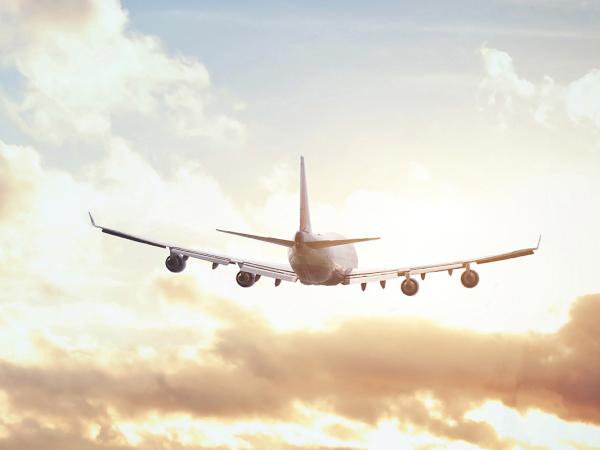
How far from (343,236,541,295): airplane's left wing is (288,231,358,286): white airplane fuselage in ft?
5.77

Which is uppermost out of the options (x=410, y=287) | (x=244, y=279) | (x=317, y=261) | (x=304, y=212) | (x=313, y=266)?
(x=304, y=212)

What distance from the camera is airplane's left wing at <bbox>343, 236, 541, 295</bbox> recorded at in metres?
70.7

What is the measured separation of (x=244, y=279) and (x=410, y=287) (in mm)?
15108

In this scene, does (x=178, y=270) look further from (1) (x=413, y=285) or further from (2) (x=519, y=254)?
(2) (x=519, y=254)

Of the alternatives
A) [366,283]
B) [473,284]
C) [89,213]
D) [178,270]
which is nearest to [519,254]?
[473,284]

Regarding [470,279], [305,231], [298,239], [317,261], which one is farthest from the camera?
[305,231]

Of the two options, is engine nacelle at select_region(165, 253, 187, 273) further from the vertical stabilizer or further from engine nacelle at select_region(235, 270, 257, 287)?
the vertical stabilizer

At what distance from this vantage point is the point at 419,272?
7625 cm

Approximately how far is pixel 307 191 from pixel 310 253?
10.2 m

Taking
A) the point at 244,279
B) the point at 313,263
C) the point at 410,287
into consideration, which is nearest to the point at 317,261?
the point at 313,263

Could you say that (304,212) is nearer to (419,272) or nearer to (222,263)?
(222,263)

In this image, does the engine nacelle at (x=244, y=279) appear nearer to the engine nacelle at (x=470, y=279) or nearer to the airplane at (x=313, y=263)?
the airplane at (x=313, y=263)

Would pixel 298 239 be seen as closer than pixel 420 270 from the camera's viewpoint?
Yes

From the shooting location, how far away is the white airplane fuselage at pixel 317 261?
228 feet
